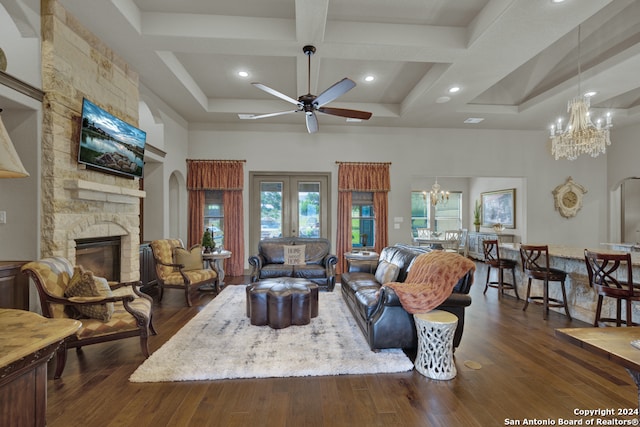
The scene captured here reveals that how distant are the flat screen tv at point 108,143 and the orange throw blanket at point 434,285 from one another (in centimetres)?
350

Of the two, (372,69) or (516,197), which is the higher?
(372,69)

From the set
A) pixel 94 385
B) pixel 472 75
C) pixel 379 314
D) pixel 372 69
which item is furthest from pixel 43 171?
pixel 472 75

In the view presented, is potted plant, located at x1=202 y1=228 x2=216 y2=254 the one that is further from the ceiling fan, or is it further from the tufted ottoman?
the ceiling fan

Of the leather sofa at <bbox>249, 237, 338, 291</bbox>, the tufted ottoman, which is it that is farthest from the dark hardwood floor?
the leather sofa at <bbox>249, 237, 338, 291</bbox>

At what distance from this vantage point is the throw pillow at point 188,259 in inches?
191

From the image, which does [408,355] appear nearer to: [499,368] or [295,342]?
[499,368]

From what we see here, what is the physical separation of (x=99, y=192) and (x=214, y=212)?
10.8 ft

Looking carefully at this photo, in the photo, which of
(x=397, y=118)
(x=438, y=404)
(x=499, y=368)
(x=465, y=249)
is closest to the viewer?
(x=438, y=404)

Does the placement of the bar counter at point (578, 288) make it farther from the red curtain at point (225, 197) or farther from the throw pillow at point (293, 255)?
the red curtain at point (225, 197)

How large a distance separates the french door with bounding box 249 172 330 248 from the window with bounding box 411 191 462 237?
16.9ft

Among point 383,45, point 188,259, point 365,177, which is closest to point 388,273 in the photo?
point 383,45

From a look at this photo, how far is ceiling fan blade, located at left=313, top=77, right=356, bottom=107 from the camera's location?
10.4ft

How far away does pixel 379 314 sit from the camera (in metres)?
2.78

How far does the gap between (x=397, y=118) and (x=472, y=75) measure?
6.69ft
